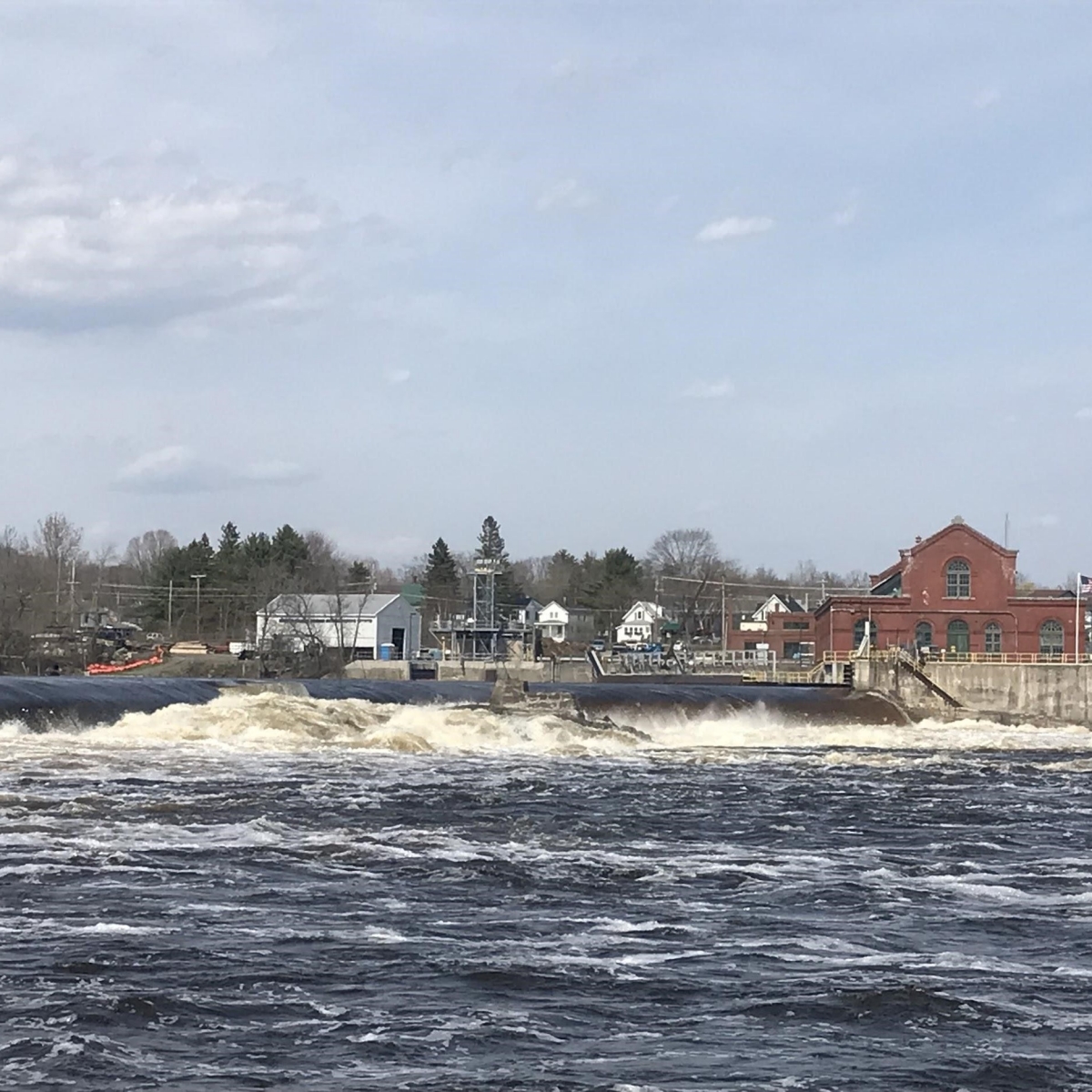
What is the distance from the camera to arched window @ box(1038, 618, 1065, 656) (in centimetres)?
7950

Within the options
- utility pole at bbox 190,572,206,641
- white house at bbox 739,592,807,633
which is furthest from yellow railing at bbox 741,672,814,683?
utility pole at bbox 190,572,206,641

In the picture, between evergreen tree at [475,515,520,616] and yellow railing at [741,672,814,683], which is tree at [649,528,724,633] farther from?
yellow railing at [741,672,814,683]

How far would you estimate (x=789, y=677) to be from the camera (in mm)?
78188

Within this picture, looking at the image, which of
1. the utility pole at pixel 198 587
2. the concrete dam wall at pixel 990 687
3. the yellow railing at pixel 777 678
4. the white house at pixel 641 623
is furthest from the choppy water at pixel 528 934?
the white house at pixel 641 623

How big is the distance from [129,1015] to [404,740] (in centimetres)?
2910

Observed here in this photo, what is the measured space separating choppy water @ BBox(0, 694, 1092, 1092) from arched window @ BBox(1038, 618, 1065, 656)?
49.4 metres

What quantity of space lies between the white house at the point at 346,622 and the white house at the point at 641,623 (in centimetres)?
4491

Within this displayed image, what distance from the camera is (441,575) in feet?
551

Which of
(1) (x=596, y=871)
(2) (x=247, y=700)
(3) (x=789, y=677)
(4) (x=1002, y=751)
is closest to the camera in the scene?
(1) (x=596, y=871)

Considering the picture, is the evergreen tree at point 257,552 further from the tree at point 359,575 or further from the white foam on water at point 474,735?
the white foam on water at point 474,735

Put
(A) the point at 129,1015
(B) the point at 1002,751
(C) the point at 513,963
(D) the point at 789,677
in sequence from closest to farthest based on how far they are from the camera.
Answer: (A) the point at 129,1015
(C) the point at 513,963
(B) the point at 1002,751
(D) the point at 789,677

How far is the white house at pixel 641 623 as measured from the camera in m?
151

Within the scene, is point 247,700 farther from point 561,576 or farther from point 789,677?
point 561,576

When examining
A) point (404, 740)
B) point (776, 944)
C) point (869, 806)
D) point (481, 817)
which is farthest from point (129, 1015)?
point (404, 740)
